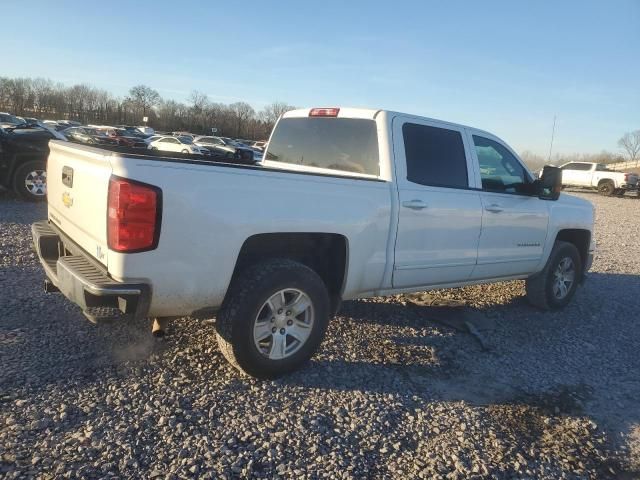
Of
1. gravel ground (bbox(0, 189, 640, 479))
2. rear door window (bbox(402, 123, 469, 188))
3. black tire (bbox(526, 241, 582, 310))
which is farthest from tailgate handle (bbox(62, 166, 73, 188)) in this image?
black tire (bbox(526, 241, 582, 310))

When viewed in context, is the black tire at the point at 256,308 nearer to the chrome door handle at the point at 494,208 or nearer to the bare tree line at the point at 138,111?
the chrome door handle at the point at 494,208

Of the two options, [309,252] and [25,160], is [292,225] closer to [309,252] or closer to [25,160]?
[309,252]

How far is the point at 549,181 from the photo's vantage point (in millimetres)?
5004

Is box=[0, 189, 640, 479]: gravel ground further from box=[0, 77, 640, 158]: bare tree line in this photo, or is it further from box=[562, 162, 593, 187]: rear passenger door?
box=[0, 77, 640, 158]: bare tree line

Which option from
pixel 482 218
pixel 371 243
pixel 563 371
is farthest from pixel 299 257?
pixel 563 371

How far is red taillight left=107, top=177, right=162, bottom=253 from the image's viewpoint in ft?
8.73

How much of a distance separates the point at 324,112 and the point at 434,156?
1.08m

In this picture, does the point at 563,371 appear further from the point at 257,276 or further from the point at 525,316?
the point at 257,276

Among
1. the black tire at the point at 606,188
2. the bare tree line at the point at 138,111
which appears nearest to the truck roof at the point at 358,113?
the black tire at the point at 606,188

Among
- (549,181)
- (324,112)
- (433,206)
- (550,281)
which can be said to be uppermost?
(324,112)

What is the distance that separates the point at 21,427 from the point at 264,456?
1.32m

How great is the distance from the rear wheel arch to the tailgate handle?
125 cm

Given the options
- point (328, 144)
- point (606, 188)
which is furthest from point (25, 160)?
point (606, 188)

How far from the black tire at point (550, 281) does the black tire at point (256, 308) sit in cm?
327
